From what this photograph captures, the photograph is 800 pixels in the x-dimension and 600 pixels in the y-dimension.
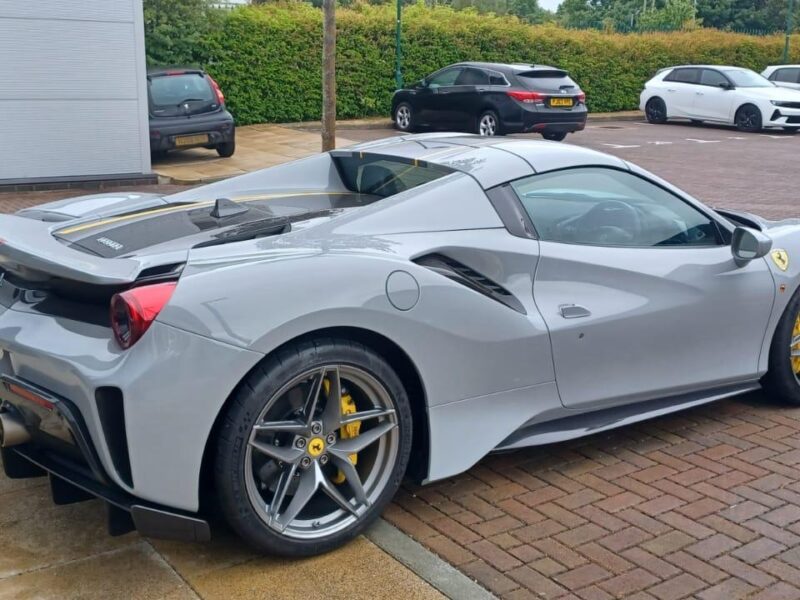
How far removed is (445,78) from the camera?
19.4 metres

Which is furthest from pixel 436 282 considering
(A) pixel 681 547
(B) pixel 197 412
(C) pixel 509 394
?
(A) pixel 681 547

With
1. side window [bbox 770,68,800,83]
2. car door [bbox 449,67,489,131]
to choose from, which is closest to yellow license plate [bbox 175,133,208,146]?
car door [bbox 449,67,489,131]

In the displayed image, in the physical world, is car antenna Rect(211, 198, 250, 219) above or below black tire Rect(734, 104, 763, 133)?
above

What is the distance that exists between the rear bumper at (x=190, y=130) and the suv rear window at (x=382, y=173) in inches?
403

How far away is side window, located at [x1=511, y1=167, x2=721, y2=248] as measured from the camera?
423 centimetres

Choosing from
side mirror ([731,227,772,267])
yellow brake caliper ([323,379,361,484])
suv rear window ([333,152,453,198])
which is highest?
suv rear window ([333,152,453,198])

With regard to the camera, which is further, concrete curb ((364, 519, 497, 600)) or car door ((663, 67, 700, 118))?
car door ((663, 67, 700, 118))

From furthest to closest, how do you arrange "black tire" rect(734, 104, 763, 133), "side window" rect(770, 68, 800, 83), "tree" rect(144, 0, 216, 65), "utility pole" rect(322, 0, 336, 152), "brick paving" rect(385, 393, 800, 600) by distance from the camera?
"side window" rect(770, 68, 800, 83)
"black tire" rect(734, 104, 763, 133)
"tree" rect(144, 0, 216, 65)
"utility pole" rect(322, 0, 336, 152)
"brick paving" rect(385, 393, 800, 600)

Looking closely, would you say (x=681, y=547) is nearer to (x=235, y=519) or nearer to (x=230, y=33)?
(x=235, y=519)

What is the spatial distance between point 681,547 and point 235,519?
166 cm

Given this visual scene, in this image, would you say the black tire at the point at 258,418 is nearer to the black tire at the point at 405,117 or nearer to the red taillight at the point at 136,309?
the red taillight at the point at 136,309

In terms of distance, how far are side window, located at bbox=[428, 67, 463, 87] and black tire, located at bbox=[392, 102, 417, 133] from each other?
30.5 inches

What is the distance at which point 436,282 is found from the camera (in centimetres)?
366

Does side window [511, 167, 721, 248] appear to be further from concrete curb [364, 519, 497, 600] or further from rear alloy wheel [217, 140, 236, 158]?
rear alloy wheel [217, 140, 236, 158]
